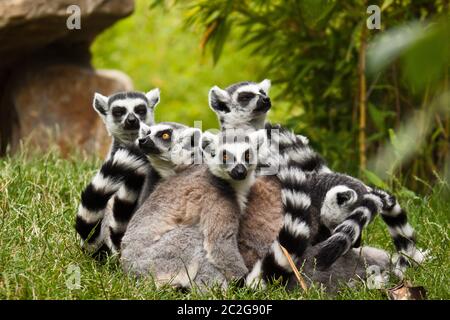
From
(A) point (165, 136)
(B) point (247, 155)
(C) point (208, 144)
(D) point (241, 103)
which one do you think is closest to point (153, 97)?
(D) point (241, 103)

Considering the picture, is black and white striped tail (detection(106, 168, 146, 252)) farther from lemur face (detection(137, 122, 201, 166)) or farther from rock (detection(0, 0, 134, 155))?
rock (detection(0, 0, 134, 155))

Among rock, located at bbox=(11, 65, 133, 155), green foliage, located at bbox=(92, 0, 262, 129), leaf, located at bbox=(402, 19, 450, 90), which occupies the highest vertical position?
leaf, located at bbox=(402, 19, 450, 90)

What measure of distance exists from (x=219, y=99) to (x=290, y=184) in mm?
1354

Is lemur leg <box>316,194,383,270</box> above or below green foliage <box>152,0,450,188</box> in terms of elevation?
above

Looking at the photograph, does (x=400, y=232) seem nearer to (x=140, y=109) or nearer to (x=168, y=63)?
(x=140, y=109)

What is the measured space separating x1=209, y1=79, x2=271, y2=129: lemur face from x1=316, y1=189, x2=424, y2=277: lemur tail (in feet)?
3.09

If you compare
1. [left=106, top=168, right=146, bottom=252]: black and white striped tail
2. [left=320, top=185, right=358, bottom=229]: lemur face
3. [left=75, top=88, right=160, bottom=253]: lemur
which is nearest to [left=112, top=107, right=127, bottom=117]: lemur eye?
[left=75, top=88, right=160, bottom=253]: lemur

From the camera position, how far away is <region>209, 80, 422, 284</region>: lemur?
2.92m

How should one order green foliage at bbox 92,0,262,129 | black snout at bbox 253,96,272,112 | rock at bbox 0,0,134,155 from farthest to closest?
green foliage at bbox 92,0,262,129, rock at bbox 0,0,134,155, black snout at bbox 253,96,272,112

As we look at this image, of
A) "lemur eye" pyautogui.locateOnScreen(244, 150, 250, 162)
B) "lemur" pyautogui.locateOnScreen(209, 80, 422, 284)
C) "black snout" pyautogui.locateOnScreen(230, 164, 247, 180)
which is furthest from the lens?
"lemur eye" pyautogui.locateOnScreen(244, 150, 250, 162)

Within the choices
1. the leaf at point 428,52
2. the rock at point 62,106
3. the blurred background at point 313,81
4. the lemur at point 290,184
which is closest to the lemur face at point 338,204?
the lemur at point 290,184

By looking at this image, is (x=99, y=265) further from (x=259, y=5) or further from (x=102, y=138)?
(x=102, y=138)

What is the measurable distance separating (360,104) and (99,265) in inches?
127
